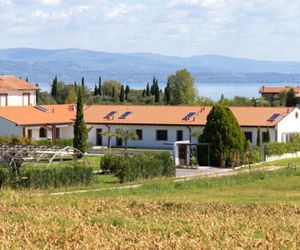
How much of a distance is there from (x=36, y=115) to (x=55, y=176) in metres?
33.7

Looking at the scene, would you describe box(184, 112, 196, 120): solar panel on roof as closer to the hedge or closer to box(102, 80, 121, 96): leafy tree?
the hedge

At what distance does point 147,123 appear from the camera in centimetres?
6762

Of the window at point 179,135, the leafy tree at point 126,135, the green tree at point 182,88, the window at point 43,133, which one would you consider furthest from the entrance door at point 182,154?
the green tree at point 182,88

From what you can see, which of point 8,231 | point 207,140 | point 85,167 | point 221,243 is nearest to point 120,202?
point 8,231

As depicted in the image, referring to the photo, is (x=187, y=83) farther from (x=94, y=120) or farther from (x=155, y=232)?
(x=155, y=232)

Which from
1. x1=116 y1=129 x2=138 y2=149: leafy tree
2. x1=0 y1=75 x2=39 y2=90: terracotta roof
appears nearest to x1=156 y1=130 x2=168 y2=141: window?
x1=116 y1=129 x2=138 y2=149: leafy tree

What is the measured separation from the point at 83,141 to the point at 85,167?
62.9 ft

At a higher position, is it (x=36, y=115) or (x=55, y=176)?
(x=36, y=115)

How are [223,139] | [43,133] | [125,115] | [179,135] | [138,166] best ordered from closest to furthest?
[138,166] → [223,139] → [179,135] → [43,133] → [125,115]

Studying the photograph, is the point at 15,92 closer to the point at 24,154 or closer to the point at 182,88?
the point at 182,88

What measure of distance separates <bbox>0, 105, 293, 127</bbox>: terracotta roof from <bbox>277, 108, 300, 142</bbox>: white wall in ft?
1.36

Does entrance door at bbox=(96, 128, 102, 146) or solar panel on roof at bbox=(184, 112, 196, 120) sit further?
entrance door at bbox=(96, 128, 102, 146)

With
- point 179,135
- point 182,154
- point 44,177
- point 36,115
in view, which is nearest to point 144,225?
point 44,177

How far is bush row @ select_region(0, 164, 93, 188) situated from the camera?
120 ft
